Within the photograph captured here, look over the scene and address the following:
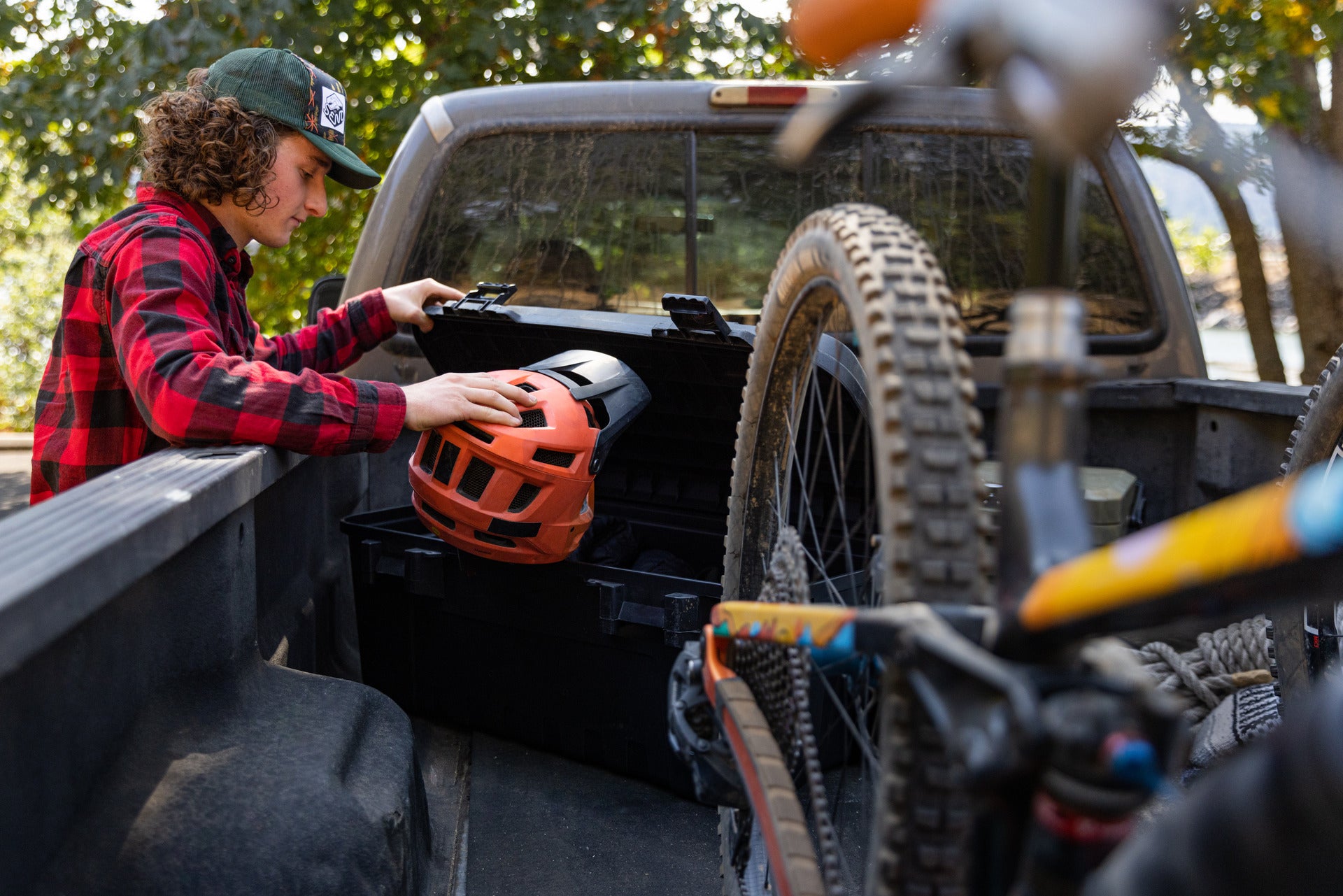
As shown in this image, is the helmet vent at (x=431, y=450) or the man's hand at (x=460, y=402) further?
the helmet vent at (x=431, y=450)

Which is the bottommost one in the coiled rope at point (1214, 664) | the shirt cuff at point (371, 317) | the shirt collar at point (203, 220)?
the coiled rope at point (1214, 664)

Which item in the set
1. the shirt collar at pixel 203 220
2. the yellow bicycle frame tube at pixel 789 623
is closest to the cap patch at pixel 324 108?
the shirt collar at pixel 203 220

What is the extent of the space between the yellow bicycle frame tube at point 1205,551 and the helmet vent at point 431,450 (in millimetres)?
1672

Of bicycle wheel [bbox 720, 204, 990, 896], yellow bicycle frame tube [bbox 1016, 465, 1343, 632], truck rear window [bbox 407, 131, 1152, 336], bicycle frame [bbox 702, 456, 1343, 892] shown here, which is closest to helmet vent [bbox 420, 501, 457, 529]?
bicycle wheel [bbox 720, 204, 990, 896]

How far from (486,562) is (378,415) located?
1.47ft

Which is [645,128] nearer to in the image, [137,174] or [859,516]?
[859,516]

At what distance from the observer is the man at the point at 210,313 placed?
205 centimetres

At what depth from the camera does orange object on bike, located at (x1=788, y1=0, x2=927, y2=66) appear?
1012 mm

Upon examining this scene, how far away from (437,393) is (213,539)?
0.64 m

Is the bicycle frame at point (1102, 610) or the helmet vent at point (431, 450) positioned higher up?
the bicycle frame at point (1102, 610)

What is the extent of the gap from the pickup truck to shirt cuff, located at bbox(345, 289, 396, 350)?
0.13 meters

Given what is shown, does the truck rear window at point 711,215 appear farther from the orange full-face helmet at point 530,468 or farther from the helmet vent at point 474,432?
the helmet vent at point 474,432

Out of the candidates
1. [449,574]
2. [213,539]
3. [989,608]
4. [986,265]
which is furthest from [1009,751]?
[986,265]


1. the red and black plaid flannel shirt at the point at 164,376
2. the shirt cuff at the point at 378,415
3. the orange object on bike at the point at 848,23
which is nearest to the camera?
the orange object on bike at the point at 848,23
